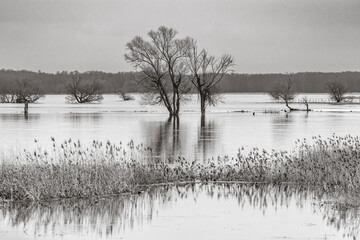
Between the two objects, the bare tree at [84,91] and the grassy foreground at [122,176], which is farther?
the bare tree at [84,91]

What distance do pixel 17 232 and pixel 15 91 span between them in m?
127

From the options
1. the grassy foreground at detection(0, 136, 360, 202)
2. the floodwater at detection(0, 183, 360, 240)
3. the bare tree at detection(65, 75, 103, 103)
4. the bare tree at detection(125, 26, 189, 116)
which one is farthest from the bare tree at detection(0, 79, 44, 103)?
the floodwater at detection(0, 183, 360, 240)

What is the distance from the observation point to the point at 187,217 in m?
14.8

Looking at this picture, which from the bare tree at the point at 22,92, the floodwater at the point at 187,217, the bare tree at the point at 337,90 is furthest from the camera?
the bare tree at the point at 337,90

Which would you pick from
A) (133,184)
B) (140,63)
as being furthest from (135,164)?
(140,63)

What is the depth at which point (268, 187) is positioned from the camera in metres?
19.0

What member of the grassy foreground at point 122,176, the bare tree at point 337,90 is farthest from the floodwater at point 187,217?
the bare tree at point 337,90

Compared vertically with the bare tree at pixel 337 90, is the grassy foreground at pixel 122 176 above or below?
below

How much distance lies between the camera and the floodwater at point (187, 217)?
42.6 feet

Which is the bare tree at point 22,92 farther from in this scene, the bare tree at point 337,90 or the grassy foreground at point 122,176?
the grassy foreground at point 122,176

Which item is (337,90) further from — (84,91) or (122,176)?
(122,176)

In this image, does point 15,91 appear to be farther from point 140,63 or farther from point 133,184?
point 133,184

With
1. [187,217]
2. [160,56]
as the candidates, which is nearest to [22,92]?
[160,56]

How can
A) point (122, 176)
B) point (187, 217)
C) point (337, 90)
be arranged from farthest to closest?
point (337, 90) < point (122, 176) < point (187, 217)
